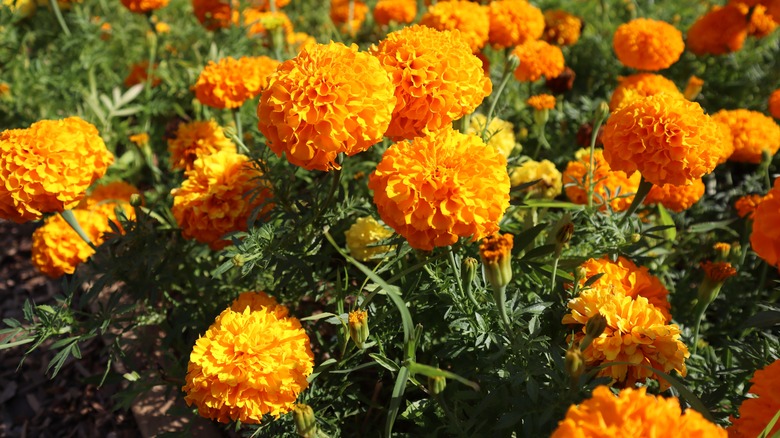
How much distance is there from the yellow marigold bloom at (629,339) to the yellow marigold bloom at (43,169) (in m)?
1.51

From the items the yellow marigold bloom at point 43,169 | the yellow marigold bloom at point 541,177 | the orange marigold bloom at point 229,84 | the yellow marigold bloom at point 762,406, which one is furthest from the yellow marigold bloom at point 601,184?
the yellow marigold bloom at point 43,169

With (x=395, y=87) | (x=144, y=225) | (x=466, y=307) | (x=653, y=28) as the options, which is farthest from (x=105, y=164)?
(x=653, y=28)

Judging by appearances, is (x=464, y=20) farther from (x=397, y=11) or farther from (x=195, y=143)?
(x=195, y=143)

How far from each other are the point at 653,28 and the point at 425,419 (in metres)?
2.03

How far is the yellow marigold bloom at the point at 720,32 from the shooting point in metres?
2.97

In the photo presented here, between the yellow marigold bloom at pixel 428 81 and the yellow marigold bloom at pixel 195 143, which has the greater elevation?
the yellow marigold bloom at pixel 428 81

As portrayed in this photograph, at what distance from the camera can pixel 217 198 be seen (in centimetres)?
194

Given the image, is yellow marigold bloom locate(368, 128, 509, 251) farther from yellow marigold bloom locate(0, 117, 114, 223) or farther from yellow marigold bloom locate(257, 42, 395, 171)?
yellow marigold bloom locate(0, 117, 114, 223)

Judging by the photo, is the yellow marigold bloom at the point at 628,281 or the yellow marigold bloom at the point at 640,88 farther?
the yellow marigold bloom at the point at 640,88

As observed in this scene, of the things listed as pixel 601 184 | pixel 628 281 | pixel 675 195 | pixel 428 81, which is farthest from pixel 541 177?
pixel 428 81

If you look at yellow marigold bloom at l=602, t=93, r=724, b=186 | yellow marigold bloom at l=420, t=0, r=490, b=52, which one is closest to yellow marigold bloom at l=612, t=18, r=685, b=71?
yellow marigold bloom at l=420, t=0, r=490, b=52

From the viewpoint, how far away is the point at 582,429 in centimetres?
96

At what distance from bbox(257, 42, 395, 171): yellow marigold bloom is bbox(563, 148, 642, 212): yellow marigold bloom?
3.14 ft

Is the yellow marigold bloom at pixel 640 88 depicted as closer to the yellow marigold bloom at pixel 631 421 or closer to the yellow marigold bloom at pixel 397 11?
the yellow marigold bloom at pixel 397 11
